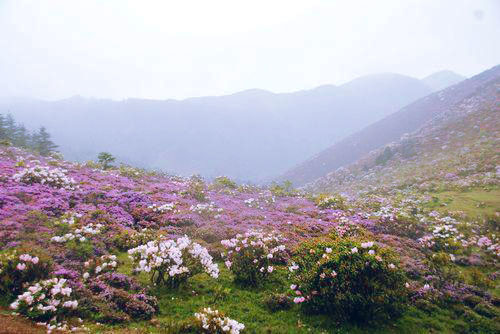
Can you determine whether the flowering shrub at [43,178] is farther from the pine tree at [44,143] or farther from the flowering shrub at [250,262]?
the pine tree at [44,143]

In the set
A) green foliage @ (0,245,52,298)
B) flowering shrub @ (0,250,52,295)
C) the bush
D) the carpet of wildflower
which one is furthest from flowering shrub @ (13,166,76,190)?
the bush

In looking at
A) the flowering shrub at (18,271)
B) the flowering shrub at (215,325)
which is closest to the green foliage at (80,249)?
the flowering shrub at (18,271)

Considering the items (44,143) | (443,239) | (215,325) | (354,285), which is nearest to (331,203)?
(443,239)

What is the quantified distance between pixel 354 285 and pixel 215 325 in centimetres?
375

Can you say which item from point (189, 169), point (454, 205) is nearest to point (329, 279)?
point (454, 205)

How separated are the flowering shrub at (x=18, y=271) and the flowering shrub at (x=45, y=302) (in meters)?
0.44

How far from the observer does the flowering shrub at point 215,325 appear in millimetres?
6199

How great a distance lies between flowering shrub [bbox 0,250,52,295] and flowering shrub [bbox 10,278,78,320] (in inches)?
17.4

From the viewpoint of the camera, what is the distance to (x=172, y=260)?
848 centimetres

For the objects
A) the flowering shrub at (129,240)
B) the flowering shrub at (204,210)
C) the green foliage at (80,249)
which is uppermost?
the green foliage at (80,249)

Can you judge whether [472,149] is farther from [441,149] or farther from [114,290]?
[114,290]

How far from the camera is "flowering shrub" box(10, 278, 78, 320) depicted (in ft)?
20.5

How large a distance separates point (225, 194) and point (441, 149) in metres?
35.0

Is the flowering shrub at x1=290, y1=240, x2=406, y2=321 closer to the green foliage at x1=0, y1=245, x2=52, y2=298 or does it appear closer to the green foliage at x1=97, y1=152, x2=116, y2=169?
the green foliage at x1=0, y1=245, x2=52, y2=298
